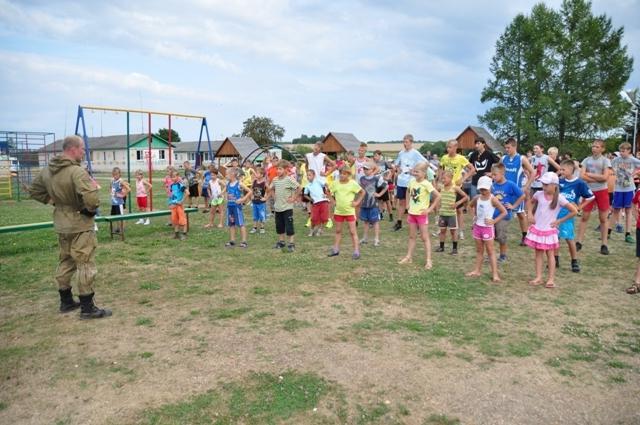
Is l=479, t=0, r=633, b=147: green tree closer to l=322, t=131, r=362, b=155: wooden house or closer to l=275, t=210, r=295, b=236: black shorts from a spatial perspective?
l=322, t=131, r=362, b=155: wooden house

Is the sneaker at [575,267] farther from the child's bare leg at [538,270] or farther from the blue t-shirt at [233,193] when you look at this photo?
the blue t-shirt at [233,193]

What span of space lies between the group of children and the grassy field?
62 cm

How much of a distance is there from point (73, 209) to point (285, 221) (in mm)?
4798

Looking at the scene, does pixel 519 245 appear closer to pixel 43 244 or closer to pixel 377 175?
pixel 377 175

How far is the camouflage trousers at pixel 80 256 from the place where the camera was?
5.56 m

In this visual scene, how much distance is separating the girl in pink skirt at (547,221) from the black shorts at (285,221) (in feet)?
15.2

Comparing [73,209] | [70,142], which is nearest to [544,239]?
[73,209]

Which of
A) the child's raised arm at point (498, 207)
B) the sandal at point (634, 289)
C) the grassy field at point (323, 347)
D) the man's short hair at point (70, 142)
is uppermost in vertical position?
the man's short hair at point (70, 142)

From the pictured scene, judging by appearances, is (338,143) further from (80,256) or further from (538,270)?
(80,256)

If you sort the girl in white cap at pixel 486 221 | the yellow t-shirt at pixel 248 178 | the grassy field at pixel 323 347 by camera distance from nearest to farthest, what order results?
1. the grassy field at pixel 323 347
2. the girl in white cap at pixel 486 221
3. the yellow t-shirt at pixel 248 178

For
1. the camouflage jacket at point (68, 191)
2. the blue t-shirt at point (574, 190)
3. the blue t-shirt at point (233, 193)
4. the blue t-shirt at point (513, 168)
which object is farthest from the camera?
the blue t-shirt at point (233, 193)

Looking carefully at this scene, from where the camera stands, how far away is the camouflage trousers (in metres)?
5.56

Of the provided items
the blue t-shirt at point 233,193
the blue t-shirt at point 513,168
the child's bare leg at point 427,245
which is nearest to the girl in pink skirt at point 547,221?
the child's bare leg at point 427,245

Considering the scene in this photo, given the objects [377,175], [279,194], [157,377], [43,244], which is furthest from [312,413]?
[43,244]
